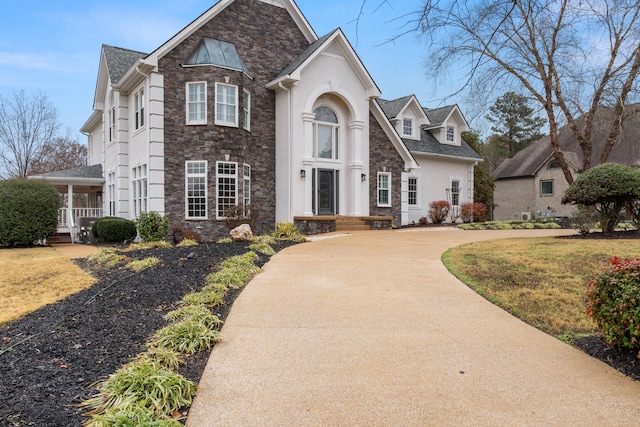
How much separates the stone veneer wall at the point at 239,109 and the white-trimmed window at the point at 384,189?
5.43 metres

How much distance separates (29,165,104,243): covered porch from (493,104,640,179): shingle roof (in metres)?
25.8

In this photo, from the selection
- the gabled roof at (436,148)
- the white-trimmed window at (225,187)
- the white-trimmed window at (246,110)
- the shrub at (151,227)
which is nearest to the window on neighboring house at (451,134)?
the gabled roof at (436,148)

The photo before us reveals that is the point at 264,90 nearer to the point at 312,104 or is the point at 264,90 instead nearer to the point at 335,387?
the point at 312,104

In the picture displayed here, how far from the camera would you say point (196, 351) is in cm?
439

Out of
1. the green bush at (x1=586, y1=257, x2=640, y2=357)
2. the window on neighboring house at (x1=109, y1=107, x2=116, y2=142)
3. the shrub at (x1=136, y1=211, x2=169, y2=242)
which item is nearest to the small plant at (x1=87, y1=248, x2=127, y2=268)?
the shrub at (x1=136, y1=211, x2=169, y2=242)

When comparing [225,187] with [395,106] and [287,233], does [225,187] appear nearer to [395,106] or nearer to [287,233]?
[287,233]

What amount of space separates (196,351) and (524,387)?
3.09 metres

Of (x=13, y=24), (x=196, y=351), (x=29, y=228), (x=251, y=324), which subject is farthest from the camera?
(x=13, y=24)

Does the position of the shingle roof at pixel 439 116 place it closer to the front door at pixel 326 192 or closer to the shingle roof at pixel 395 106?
the shingle roof at pixel 395 106

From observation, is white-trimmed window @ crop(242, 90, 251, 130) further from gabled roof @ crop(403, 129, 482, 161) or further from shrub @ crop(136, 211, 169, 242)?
gabled roof @ crop(403, 129, 482, 161)

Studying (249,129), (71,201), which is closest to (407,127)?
(249,129)

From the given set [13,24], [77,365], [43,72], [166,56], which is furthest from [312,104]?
[43,72]

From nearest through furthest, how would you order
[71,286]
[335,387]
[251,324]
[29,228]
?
[335,387], [251,324], [71,286], [29,228]

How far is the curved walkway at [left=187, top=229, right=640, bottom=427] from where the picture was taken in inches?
128
